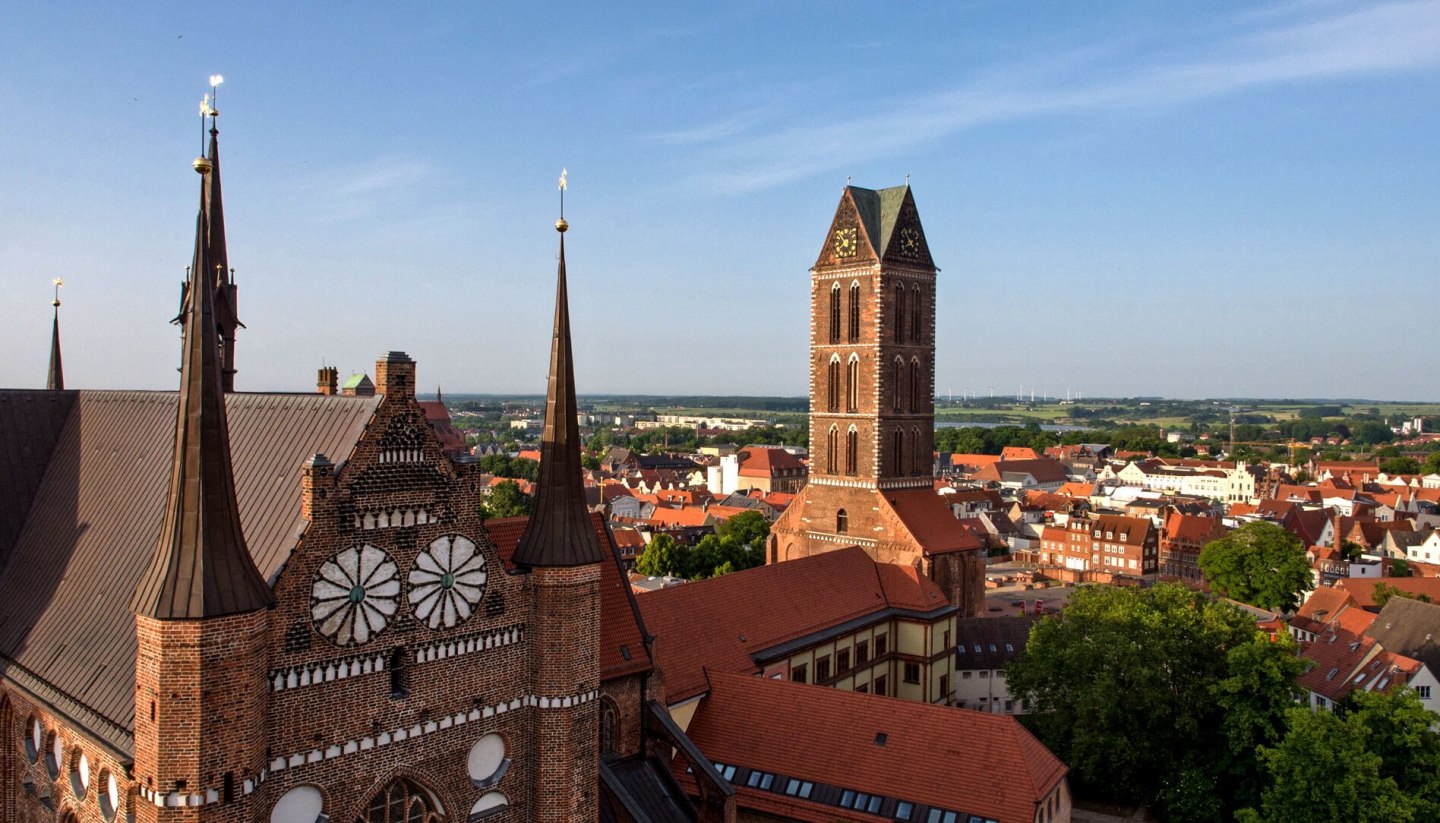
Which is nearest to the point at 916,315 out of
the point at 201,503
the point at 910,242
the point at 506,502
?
the point at 910,242

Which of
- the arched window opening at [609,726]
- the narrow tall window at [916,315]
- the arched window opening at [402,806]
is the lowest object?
the arched window opening at [609,726]

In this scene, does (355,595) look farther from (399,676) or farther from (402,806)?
(402,806)

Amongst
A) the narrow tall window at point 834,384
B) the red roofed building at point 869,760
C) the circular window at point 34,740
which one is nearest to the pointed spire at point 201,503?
the circular window at point 34,740

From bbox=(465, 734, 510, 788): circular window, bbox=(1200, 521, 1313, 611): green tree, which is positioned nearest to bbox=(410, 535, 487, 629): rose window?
bbox=(465, 734, 510, 788): circular window

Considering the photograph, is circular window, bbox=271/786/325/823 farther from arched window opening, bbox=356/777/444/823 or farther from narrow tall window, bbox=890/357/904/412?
narrow tall window, bbox=890/357/904/412

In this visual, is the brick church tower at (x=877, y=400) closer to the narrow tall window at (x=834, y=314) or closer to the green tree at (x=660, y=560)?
the narrow tall window at (x=834, y=314)
